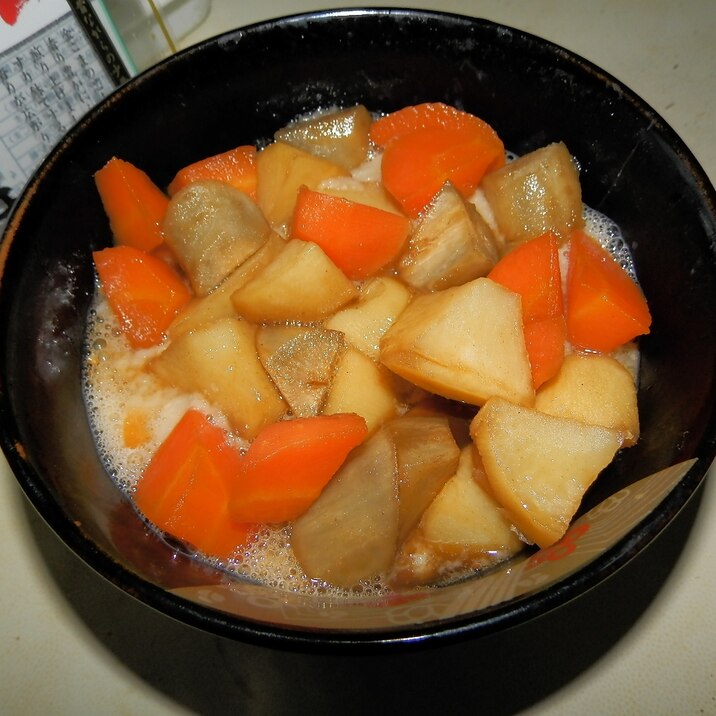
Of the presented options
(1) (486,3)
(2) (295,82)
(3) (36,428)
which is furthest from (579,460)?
(1) (486,3)

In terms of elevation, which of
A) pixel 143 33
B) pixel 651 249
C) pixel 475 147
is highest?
pixel 143 33

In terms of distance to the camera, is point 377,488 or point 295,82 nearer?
point 377,488

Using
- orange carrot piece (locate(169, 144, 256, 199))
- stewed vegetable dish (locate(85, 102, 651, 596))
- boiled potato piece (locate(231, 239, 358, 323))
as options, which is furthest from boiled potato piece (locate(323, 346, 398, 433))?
orange carrot piece (locate(169, 144, 256, 199))

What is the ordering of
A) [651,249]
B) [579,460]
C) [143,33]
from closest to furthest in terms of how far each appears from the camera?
[579,460] → [651,249] → [143,33]

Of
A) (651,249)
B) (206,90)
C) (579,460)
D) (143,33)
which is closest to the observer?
(579,460)

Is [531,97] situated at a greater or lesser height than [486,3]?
lesser

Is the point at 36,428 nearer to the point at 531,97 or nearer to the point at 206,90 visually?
the point at 206,90

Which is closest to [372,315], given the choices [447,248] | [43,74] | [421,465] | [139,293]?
[447,248]

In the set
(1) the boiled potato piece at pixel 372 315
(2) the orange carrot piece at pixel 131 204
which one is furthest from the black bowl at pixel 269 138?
(1) the boiled potato piece at pixel 372 315
